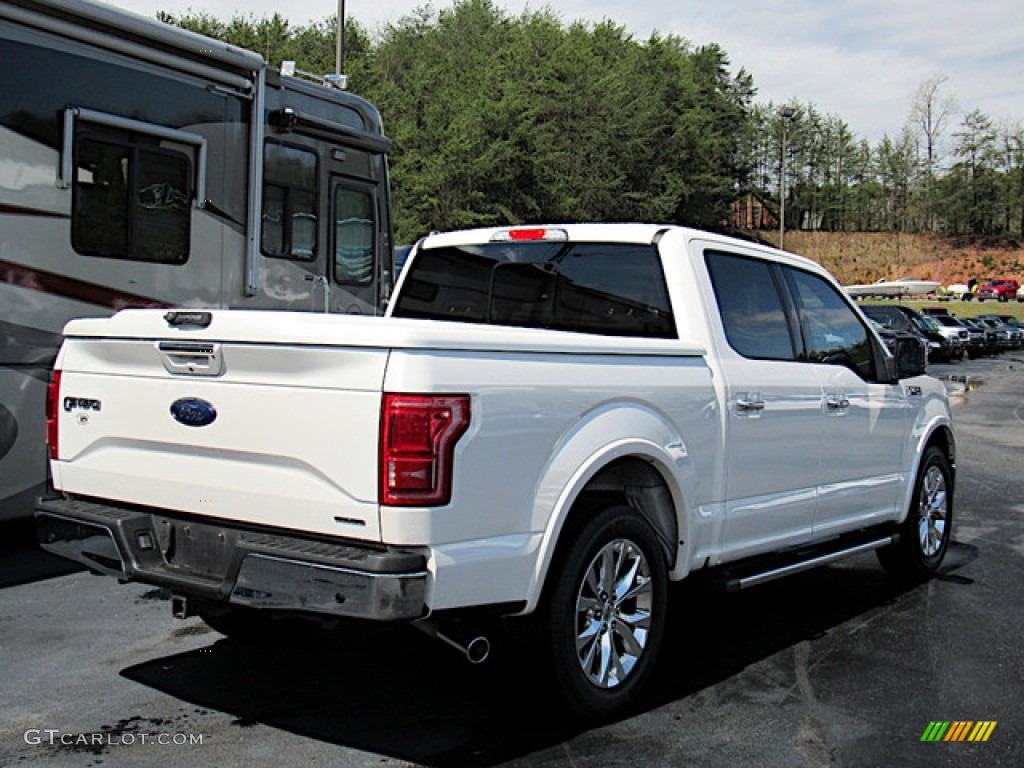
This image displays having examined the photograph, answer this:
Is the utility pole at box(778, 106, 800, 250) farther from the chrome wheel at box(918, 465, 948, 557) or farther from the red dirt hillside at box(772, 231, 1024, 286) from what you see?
the chrome wheel at box(918, 465, 948, 557)

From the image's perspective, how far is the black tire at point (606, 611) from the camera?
4008mm

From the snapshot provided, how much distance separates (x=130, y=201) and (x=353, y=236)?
2.82 metres

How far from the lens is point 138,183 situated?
24.4ft

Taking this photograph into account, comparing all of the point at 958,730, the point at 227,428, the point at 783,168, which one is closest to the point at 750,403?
the point at 958,730

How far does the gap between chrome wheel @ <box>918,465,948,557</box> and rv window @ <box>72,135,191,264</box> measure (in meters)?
5.34

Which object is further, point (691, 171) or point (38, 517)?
point (691, 171)

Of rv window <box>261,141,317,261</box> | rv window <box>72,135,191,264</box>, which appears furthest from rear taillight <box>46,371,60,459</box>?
rv window <box>261,141,317,261</box>

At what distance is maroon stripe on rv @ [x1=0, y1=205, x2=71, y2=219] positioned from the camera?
6.59 metres

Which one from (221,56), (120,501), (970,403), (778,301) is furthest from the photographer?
(970,403)

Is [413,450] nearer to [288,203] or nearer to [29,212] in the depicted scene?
[29,212]

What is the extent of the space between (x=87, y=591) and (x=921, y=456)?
16.7 feet

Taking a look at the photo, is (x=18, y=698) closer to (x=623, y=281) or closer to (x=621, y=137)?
(x=623, y=281)

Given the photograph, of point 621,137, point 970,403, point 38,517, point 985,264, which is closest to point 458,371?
point 38,517

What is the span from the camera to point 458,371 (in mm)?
3525
